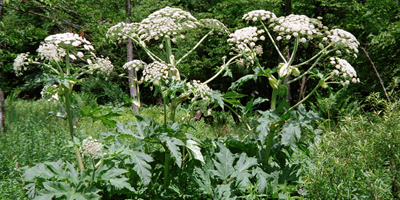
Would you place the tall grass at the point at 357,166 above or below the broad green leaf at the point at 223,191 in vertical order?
above

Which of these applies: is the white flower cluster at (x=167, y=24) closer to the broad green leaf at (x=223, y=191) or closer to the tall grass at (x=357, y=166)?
the broad green leaf at (x=223, y=191)

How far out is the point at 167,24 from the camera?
3.02 m

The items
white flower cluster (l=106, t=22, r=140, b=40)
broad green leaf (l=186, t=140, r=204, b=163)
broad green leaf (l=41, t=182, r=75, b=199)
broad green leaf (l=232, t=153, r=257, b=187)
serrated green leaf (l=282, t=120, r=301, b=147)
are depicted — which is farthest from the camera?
white flower cluster (l=106, t=22, r=140, b=40)

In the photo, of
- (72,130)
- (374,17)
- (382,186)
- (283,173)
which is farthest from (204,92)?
(374,17)

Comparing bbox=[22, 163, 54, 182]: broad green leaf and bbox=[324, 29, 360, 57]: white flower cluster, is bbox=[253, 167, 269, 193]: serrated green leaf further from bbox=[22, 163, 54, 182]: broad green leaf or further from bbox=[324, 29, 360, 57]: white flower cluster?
bbox=[22, 163, 54, 182]: broad green leaf

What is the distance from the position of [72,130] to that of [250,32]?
1829 millimetres

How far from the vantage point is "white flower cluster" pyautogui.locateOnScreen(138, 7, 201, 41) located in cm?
300

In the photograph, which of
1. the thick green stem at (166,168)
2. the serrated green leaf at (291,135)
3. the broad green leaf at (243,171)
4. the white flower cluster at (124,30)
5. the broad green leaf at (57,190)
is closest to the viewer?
the broad green leaf at (57,190)

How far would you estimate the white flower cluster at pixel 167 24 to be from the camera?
3.00m

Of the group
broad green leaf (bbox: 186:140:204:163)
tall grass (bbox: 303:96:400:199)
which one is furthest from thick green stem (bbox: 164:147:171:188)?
tall grass (bbox: 303:96:400:199)

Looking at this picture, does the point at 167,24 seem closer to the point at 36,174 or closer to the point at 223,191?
the point at 223,191

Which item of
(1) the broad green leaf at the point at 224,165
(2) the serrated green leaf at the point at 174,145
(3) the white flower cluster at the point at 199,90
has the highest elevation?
(3) the white flower cluster at the point at 199,90

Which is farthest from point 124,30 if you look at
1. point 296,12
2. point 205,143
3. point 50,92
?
point 296,12

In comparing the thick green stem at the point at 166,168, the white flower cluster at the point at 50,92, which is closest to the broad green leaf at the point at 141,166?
the thick green stem at the point at 166,168
